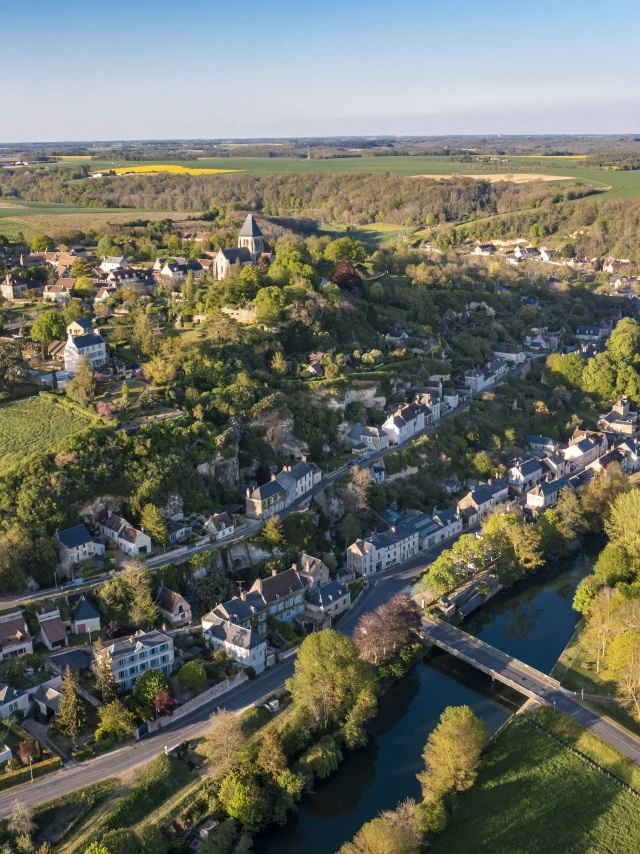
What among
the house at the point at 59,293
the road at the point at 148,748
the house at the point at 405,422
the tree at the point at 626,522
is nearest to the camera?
the road at the point at 148,748

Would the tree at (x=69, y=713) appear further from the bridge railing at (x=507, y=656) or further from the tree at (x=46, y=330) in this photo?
the tree at (x=46, y=330)

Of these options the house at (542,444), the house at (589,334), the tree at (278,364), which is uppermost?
the tree at (278,364)

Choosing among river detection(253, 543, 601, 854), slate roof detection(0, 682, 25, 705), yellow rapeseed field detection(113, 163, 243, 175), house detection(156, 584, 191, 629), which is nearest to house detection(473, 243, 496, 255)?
yellow rapeseed field detection(113, 163, 243, 175)

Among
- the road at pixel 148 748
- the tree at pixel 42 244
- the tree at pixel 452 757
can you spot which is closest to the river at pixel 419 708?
the tree at pixel 452 757

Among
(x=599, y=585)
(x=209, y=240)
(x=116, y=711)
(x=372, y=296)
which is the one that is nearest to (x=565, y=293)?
(x=372, y=296)

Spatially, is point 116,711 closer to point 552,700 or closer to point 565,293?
point 552,700

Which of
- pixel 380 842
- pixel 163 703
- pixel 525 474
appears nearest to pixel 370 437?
pixel 525 474
